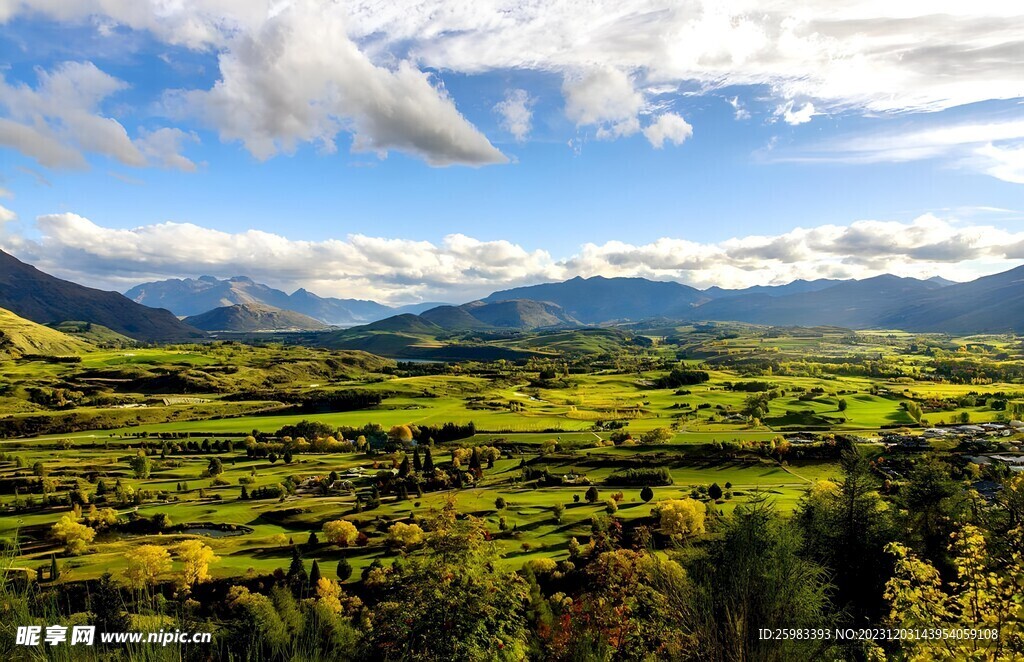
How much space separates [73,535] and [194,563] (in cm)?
Result: 2995

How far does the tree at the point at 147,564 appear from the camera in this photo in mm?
54150

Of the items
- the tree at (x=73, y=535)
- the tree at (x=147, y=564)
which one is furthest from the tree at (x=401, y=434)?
the tree at (x=147, y=564)

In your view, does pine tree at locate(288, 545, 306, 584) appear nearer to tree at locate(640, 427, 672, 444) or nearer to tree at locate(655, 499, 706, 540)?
tree at locate(655, 499, 706, 540)

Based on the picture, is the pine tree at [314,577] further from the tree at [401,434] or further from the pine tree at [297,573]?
the tree at [401,434]

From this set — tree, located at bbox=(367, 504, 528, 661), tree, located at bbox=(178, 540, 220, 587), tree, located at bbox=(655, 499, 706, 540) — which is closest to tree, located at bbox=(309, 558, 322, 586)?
tree, located at bbox=(178, 540, 220, 587)

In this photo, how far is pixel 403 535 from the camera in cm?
6700

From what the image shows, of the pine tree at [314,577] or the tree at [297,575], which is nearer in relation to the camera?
the pine tree at [314,577]

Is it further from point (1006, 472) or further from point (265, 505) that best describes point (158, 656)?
point (1006, 472)

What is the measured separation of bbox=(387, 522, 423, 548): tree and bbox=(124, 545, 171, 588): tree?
→ 24.7 metres

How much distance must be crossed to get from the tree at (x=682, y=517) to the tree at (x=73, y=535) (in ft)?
252

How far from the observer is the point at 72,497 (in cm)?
9119

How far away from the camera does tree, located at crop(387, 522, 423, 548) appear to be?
6481cm

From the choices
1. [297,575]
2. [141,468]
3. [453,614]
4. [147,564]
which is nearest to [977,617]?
[453,614]

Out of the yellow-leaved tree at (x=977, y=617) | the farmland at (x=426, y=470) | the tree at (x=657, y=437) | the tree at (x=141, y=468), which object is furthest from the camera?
the tree at (x=657, y=437)
